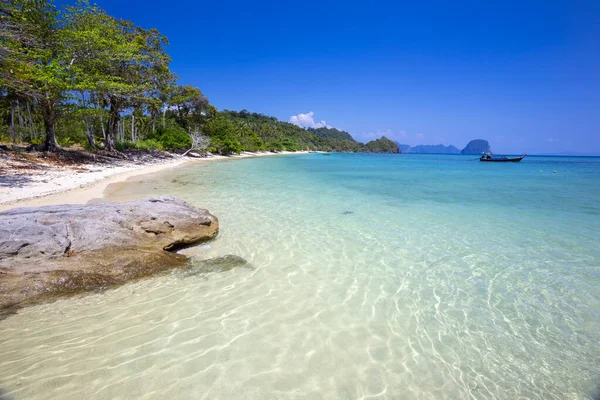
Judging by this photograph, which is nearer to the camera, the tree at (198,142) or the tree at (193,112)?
the tree at (198,142)

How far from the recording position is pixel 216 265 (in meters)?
5.57

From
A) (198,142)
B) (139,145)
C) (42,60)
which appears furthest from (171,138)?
(42,60)

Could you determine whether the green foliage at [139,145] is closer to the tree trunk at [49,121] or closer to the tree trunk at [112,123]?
the tree trunk at [112,123]

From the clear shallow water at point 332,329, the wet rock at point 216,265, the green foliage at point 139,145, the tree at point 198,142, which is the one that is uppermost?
the tree at point 198,142

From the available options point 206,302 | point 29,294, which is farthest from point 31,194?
point 206,302

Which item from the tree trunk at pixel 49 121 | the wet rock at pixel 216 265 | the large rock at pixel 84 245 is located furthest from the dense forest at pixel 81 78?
the wet rock at pixel 216 265

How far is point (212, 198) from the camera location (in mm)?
12469

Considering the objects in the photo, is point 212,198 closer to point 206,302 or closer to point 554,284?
point 206,302

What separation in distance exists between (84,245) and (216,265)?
230cm

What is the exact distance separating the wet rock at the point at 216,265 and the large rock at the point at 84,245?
0.32m

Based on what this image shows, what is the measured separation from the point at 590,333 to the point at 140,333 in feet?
19.9

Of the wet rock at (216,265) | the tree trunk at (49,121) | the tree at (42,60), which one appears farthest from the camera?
the tree trunk at (49,121)

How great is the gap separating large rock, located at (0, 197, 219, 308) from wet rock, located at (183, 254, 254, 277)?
32cm

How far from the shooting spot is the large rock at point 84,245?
4.21 meters
